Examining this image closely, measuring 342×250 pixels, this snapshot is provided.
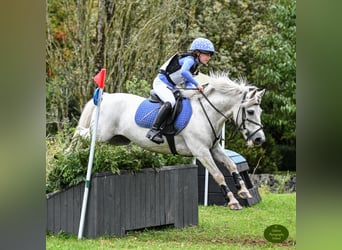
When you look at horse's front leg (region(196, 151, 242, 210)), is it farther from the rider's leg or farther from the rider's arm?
the rider's arm

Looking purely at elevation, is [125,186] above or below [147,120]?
below

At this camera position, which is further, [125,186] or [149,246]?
[125,186]

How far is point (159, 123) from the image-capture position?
4031mm

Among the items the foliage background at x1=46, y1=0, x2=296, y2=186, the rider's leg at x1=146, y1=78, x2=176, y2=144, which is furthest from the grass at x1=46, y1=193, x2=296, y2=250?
the rider's leg at x1=146, y1=78, x2=176, y2=144

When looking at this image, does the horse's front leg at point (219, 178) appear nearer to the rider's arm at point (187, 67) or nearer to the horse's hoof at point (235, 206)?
the horse's hoof at point (235, 206)

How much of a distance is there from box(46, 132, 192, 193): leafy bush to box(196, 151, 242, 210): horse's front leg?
16.0 inches

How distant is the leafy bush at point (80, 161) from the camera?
4.07 meters

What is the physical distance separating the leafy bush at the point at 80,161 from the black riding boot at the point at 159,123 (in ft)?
0.59

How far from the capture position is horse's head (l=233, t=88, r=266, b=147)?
3773 mm

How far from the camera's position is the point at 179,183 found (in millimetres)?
4281
